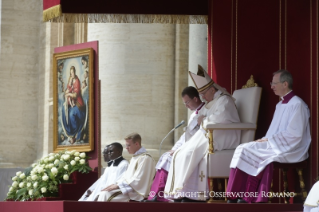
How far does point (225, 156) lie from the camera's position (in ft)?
33.2

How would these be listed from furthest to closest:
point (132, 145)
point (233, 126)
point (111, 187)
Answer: point (132, 145), point (111, 187), point (233, 126)

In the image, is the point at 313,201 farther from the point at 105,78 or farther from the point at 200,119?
the point at 105,78

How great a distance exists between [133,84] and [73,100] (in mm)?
1550

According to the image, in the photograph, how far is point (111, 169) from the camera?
470 inches

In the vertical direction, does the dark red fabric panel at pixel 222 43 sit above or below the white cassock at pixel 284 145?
above

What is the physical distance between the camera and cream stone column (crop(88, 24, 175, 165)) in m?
14.7

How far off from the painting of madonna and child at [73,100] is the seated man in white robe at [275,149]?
3.97m

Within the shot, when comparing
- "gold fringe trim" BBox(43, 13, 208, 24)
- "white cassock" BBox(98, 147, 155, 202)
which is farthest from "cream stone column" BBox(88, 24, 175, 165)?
"white cassock" BBox(98, 147, 155, 202)

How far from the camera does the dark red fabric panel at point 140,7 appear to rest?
12562 mm

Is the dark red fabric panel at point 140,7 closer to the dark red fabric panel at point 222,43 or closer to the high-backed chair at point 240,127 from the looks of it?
the dark red fabric panel at point 222,43

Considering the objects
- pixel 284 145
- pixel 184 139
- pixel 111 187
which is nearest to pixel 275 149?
pixel 284 145

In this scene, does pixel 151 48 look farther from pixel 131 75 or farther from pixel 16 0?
pixel 16 0

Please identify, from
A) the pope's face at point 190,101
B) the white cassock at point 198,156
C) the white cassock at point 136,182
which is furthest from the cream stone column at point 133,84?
the white cassock at point 198,156

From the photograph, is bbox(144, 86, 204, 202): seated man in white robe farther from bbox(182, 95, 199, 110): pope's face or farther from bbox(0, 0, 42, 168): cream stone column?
bbox(0, 0, 42, 168): cream stone column
